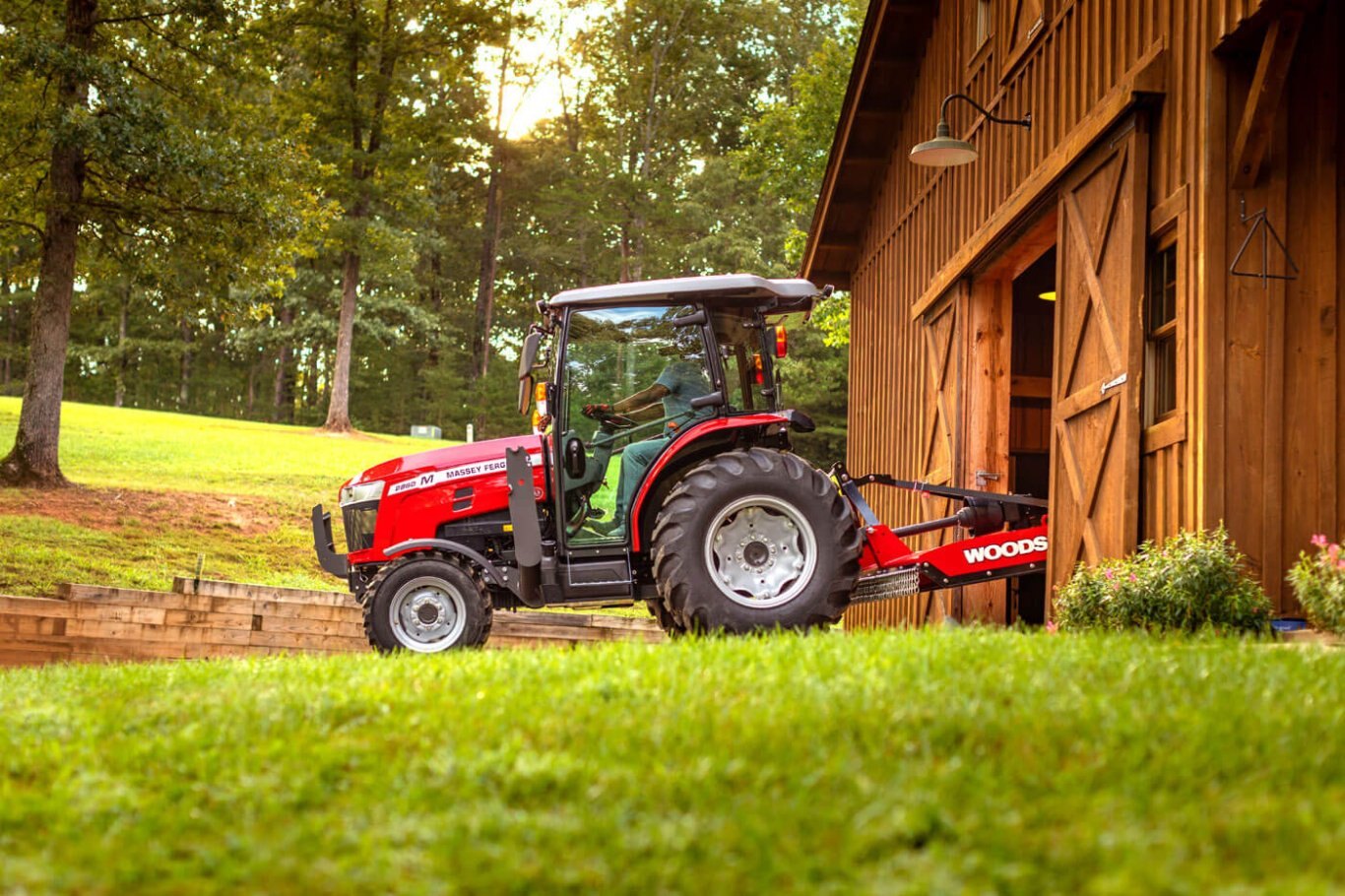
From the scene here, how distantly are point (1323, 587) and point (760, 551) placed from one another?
9.98 ft

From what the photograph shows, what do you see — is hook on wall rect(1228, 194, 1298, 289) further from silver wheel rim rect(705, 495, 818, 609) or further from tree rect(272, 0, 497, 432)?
tree rect(272, 0, 497, 432)

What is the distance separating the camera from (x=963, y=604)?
37.9ft

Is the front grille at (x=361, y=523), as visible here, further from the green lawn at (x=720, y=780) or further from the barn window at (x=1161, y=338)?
the barn window at (x=1161, y=338)

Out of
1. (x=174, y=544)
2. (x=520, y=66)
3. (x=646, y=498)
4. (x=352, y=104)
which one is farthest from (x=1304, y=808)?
(x=520, y=66)

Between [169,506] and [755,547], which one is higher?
[169,506]

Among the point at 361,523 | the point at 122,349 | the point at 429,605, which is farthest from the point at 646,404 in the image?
the point at 122,349

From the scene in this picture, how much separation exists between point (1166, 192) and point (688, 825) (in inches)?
210

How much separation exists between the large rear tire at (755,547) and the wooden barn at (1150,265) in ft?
5.35

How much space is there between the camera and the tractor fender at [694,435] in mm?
8445

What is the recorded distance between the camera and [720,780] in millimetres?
3795

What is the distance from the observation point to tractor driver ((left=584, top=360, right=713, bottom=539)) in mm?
8594

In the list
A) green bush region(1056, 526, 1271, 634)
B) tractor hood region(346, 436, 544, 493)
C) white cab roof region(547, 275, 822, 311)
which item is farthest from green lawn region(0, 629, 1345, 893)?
tractor hood region(346, 436, 544, 493)

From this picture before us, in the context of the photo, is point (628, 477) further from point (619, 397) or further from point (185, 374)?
point (185, 374)

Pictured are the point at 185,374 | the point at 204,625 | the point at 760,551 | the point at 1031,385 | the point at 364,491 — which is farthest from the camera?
the point at 185,374
